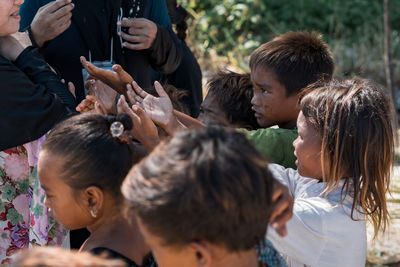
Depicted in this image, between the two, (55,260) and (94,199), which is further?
(94,199)

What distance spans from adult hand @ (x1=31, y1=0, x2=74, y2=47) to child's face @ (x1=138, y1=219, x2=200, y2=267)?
1.31 metres

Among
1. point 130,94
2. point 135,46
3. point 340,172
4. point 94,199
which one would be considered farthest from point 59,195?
point 135,46

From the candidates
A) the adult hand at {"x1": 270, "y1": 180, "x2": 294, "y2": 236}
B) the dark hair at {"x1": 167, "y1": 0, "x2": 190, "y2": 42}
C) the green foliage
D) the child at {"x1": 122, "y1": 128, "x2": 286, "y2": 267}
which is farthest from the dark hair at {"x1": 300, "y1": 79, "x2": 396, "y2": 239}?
the green foliage

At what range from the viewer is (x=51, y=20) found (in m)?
2.49

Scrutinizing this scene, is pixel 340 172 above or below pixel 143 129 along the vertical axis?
below

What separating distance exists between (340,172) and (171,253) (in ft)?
2.81

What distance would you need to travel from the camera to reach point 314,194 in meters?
2.18

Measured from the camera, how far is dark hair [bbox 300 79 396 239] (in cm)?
207

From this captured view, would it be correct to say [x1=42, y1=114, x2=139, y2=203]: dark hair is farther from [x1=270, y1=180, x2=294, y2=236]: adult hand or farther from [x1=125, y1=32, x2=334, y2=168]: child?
[x1=125, y1=32, x2=334, y2=168]: child

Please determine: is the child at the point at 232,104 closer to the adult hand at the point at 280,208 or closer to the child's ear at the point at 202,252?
the adult hand at the point at 280,208

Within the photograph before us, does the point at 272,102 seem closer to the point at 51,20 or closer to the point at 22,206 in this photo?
the point at 51,20

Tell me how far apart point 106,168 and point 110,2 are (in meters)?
1.18

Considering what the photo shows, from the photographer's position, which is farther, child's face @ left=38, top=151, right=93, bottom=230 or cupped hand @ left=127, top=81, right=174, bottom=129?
cupped hand @ left=127, top=81, right=174, bottom=129

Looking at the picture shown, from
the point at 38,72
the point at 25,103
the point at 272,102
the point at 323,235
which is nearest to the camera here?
the point at 323,235
